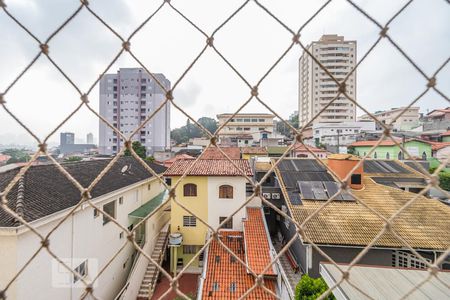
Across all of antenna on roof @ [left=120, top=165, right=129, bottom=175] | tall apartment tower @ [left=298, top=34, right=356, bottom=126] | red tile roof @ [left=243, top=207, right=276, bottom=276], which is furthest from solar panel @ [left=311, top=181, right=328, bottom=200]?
tall apartment tower @ [left=298, top=34, right=356, bottom=126]

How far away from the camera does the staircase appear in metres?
4.58

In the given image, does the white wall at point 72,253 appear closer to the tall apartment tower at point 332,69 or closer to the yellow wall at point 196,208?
the yellow wall at point 196,208

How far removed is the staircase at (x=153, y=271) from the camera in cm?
458

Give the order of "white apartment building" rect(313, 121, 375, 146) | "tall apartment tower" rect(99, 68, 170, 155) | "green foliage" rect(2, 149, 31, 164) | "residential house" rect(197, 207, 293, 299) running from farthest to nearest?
"tall apartment tower" rect(99, 68, 170, 155) → "white apartment building" rect(313, 121, 375, 146) → "green foliage" rect(2, 149, 31, 164) → "residential house" rect(197, 207, 293, 299)

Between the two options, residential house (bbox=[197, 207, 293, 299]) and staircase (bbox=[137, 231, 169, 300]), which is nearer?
residential house (bbox=[197, 207, 293, 299])

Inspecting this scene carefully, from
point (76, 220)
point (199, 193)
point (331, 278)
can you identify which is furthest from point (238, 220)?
point (331, 278)

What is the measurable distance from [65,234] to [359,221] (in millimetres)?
4611

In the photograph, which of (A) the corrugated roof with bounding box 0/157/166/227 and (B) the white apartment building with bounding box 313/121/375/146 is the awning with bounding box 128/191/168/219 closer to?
(A) the corrugated roof with bounding box 0/157/166/227

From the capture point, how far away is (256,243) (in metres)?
4.41

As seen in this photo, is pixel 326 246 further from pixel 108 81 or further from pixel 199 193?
pixel 108 81

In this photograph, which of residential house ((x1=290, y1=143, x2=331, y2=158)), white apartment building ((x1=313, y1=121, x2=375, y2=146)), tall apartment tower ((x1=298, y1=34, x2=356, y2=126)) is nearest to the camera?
residential house ((x1=290, y1=143, x2=331, y2=158))

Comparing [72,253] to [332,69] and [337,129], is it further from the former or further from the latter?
[332,69]

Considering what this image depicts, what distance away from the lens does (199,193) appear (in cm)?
535

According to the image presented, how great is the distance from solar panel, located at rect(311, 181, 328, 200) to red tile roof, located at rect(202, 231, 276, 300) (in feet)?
6.21
